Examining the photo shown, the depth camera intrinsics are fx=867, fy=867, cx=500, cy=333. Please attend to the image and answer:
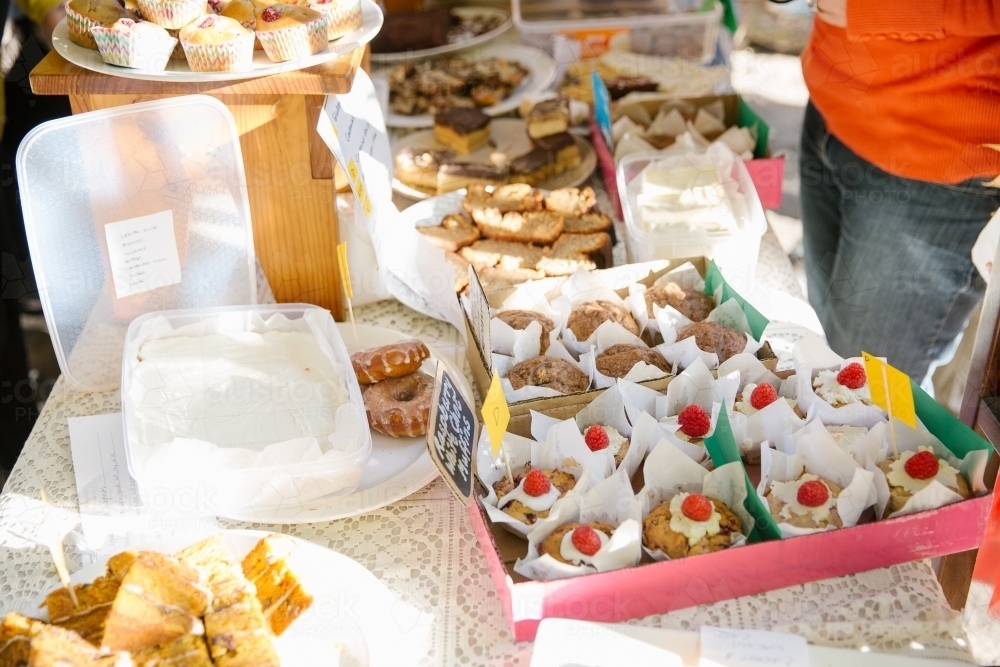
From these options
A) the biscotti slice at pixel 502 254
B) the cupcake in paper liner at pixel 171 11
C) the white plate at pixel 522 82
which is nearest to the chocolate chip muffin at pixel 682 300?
the biscotti slice at pixel 502 254

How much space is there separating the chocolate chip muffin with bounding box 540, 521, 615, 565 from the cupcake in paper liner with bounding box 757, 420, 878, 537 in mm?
242

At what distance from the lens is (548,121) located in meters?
2.58

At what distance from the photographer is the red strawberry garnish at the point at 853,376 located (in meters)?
1.46

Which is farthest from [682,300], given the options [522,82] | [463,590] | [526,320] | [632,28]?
[632,28]

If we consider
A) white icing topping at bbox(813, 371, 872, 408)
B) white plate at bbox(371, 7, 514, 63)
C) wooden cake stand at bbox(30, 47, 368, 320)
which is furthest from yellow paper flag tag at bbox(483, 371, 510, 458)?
white plate at bbox(371, 7, 514, 63)

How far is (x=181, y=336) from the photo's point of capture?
167cm

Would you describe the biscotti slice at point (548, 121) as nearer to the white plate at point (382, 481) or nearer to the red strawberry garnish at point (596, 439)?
the white plate at point (382, 481)

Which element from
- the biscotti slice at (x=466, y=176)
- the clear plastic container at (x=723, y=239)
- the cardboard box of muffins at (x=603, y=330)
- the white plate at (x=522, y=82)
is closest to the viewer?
the cardboard box of muffins at (x=603, y=330)

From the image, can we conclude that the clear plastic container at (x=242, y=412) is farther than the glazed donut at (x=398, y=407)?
No

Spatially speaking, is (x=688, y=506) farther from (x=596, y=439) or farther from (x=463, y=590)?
(x=463, y=590)

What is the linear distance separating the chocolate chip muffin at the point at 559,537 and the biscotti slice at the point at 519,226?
1.04 meters

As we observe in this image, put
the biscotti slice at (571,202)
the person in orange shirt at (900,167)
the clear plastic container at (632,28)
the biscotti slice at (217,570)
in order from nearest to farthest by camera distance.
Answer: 1. the biscotti slice at (217,570)
2. the person in orange shirt at (900,167)
3. the biscotti slice at (571,202)
4. the clear plastic container at (632,28)

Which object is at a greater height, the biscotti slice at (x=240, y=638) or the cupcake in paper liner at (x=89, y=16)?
the cupcake in paper liner at (x=89, y=16)

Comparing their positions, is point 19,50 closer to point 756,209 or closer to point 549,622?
point 756,209
